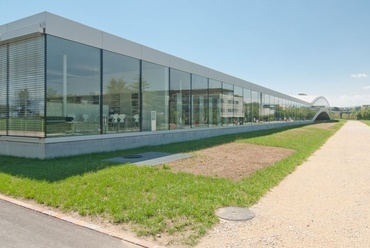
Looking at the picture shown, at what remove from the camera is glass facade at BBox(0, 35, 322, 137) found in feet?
34.2

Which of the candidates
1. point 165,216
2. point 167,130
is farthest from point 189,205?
point 167,130

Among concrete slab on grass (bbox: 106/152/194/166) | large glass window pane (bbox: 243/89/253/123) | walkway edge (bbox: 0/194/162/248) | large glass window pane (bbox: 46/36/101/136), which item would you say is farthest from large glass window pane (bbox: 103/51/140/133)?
large glass window pane (bbox: 243/89/253/123)

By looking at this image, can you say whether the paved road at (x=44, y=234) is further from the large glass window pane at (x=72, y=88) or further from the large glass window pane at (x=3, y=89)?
the large glass window pane at (x=3, y=89)

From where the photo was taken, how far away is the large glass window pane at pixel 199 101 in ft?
64.5

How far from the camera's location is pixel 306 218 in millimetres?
5191

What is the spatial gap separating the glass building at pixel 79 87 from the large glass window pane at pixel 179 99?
62 mm

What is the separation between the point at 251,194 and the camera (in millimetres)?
6500

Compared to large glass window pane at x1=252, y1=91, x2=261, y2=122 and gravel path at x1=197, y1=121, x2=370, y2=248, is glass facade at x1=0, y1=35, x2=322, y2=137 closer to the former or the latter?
gravel path at x1=197, y1=121, x2=370, y2=248

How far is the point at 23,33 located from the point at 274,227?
10.4 m

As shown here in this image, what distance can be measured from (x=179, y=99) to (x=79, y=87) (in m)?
7.11

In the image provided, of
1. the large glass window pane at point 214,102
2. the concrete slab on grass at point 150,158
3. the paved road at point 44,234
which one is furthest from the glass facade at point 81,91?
the paved road at point 44,234

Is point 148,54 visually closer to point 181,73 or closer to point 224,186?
point 181,73

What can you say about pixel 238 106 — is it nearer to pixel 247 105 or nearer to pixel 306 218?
pixel 247 105

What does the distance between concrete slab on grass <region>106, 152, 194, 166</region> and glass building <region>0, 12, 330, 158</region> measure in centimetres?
183
